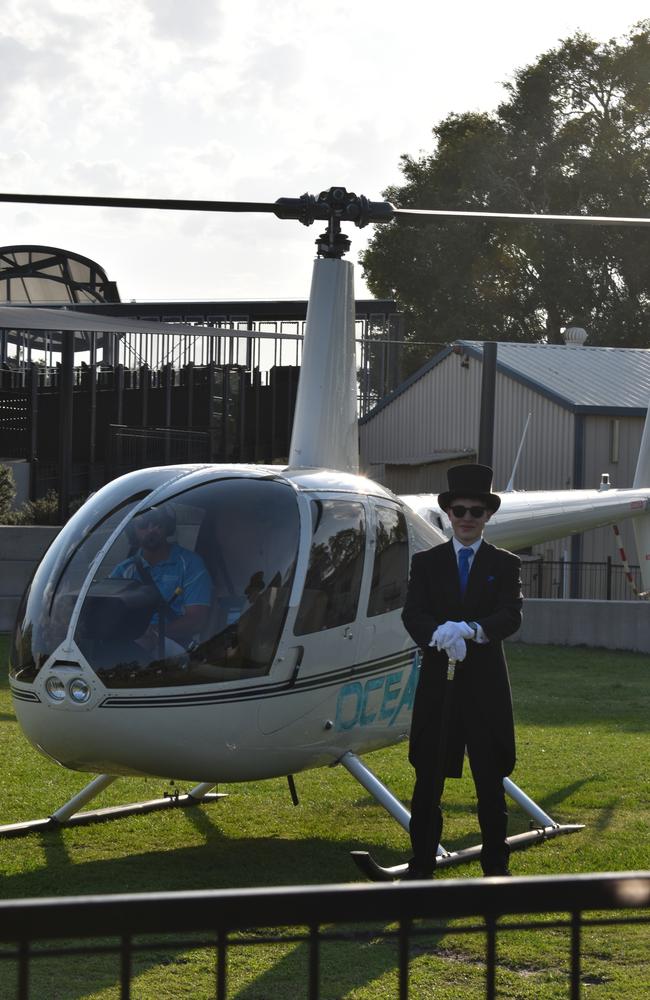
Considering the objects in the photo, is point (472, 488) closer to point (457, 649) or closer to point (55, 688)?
point (457, 649)

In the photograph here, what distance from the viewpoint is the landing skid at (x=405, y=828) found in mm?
6824

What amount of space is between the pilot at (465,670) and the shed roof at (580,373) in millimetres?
21678

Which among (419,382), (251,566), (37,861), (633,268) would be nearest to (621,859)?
(251,566)

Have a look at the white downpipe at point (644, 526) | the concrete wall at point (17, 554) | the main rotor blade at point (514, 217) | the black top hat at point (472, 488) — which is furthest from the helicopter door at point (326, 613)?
the concrete wall at point (17, 554)

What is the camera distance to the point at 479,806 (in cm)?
686

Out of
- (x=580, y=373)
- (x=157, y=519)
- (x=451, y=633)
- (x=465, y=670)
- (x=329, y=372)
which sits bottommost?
(x=465, y=670)

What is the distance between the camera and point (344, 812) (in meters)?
9.22

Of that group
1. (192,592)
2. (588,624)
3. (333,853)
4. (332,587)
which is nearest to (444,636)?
(332,587)

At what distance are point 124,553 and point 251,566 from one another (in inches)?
26.4

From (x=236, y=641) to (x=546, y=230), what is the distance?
152 feet

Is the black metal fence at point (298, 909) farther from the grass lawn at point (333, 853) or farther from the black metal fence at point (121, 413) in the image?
the black metal fence at point (121, 413)

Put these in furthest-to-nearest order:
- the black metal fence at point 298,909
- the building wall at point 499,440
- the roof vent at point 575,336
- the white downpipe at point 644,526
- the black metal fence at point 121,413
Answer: the roof vent at point 575,336 → the black metal fence at point 121,413 → the building wall at point 499,440 → the white downpipe at point 644,526 → the black metal fence at point 298,909

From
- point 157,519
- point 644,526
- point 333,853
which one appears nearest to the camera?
point 157,519

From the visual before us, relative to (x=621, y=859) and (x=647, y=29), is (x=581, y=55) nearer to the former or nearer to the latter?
(x=647, y=29)
